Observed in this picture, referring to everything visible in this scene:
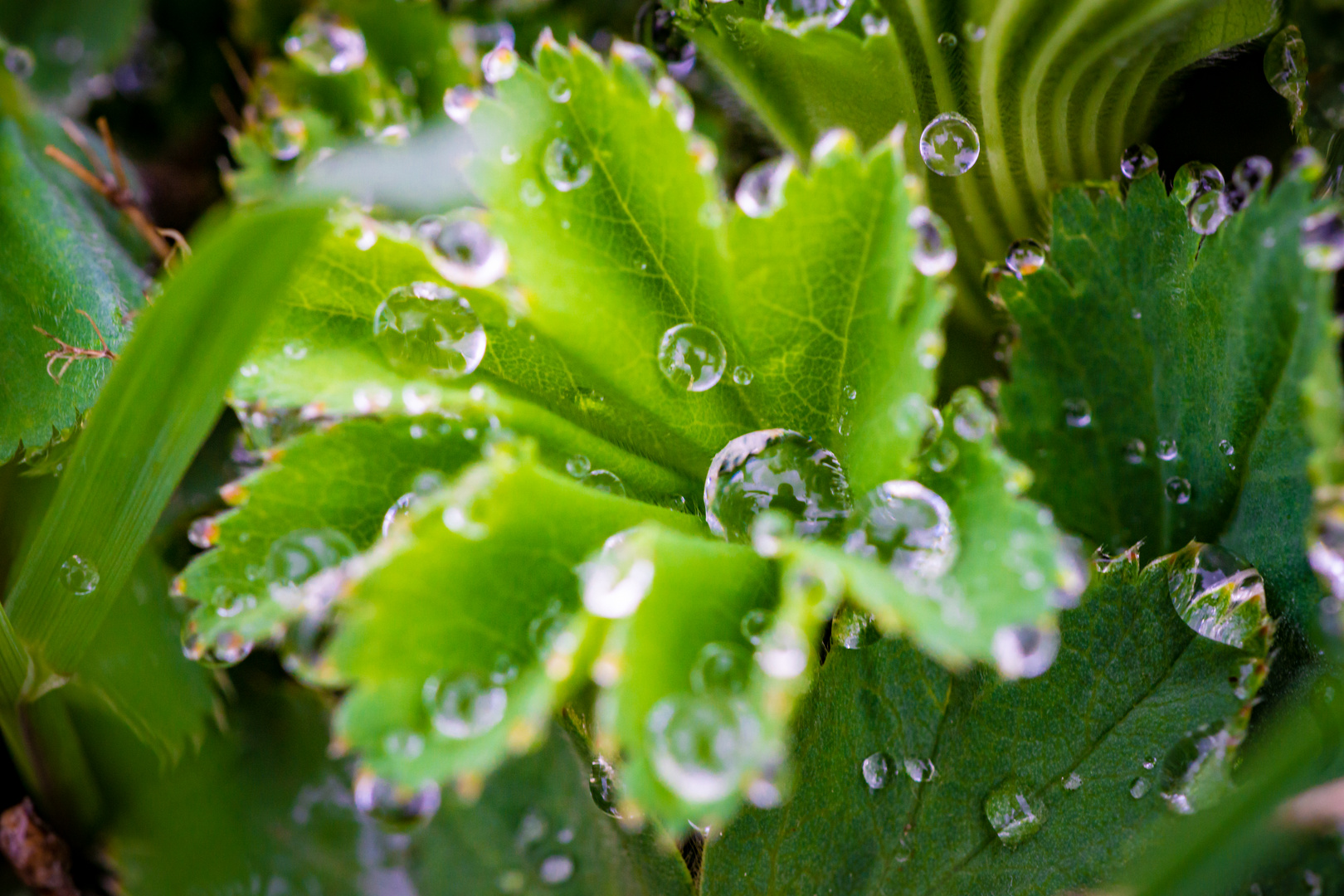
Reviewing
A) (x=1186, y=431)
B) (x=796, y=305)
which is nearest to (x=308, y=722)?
(x=796, y=305)

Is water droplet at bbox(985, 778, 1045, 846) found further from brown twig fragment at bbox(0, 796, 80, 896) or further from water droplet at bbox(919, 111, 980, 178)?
brown twig fragment at bbox(0, 796, 80, 896)

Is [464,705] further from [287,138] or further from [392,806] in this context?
[287,138]

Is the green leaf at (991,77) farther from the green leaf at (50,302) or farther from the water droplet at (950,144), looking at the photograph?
the green leaf at (50,302)

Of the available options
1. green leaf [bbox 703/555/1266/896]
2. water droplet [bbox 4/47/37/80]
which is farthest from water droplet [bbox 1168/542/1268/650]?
water droplet [bbox 4/47/37/80]

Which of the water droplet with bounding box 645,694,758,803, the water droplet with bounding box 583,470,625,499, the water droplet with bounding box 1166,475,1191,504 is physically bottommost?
the water droplet with bounding box 1166,475,1191,504

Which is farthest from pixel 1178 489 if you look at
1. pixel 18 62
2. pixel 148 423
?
pixel 18 62

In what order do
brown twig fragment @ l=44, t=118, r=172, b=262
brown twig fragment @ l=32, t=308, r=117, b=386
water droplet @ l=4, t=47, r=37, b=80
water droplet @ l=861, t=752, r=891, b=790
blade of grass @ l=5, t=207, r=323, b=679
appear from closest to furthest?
blade of grass @ l=5, t=207, r=323, b=679 → water droplet @ l=861, t=752, r=891, b=790 → brown twig fragment @ l=32, t=308, r=117, b=386 → brown twig fragment @ l=44, t=118, r=172, b=262 → water droplet @ l=4, t=47, r=37, b=80

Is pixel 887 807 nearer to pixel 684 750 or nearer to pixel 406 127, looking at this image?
pixel 684 750
